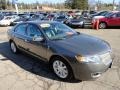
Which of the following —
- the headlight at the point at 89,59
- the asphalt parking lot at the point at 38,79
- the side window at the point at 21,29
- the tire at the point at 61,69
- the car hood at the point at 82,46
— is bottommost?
the asphalt parking lot at the point at 38,79

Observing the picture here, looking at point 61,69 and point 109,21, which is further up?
point 109,21

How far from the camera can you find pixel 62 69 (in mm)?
5340

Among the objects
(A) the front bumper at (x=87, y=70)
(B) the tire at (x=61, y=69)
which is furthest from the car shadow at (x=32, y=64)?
(A) the front bumper at (x=87, y=70)

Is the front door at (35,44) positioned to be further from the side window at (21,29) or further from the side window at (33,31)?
the side window at (21,29)

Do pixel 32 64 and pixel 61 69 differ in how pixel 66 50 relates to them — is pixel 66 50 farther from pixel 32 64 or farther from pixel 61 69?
pixel 32 64

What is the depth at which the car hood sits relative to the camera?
4.98 meters

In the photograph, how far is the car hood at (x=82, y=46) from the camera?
4.98 metres

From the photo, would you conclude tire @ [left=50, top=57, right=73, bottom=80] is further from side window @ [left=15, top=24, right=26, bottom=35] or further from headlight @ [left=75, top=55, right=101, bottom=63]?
side window @ [left=15, top=24, right=26, bottom=35]

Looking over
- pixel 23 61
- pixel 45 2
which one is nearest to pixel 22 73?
pixel 23 61

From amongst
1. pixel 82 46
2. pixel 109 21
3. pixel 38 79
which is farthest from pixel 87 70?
pixel 109 21

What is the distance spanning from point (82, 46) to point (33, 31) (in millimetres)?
1987

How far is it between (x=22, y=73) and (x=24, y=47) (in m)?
1.35

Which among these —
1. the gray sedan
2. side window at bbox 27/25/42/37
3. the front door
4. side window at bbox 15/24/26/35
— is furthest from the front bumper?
side window at bbox 15/24/26/35

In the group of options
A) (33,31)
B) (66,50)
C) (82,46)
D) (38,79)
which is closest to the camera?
(66,50)
